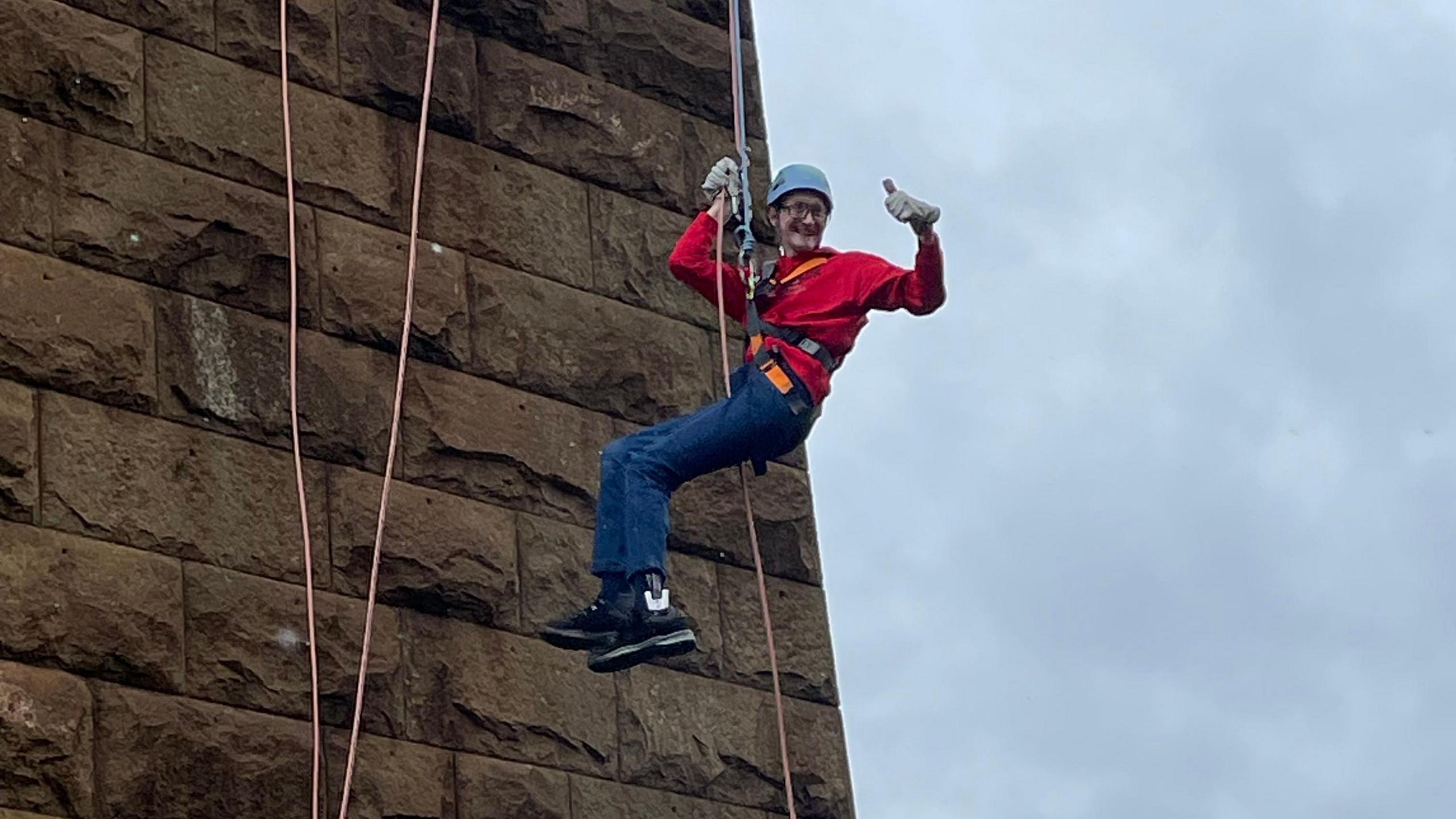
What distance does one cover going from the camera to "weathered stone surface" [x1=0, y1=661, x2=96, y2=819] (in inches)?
231

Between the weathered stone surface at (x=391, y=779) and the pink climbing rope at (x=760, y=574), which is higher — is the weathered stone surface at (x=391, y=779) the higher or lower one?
the lower one

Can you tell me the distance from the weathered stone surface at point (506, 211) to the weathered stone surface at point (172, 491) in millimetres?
910

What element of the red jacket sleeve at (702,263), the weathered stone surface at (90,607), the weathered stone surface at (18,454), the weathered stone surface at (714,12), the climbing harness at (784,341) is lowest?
the weathered stone surface at (90,607)

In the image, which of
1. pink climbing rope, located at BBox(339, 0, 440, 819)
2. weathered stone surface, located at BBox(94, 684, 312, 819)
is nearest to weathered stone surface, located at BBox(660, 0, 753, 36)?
pink climbing rope, located at BBox(339, 0, 440, 819)

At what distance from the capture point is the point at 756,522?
7609mm

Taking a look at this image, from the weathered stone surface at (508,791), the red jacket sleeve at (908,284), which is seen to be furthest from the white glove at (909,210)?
the weathered stone surface at (508,791)

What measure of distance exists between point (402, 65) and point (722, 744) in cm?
195

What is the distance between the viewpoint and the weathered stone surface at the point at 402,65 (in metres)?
7.26

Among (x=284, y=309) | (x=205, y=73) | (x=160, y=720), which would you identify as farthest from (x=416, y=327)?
(x=160, y=720)

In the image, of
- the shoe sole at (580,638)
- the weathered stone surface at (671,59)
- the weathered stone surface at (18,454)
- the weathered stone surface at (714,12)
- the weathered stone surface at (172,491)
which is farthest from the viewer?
the weathered stone surface at (714,12)

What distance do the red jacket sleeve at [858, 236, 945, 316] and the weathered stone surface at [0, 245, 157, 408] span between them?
186 centimetres

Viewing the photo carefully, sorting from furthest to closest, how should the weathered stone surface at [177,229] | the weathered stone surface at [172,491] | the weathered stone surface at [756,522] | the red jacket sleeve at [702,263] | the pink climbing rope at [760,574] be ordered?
the weathered stone surface at [756,522] → the red jacket sleeve at [702,263] → the pink climbing rope at [760,574] → the weathered stone surface at [177,229] → the weathered stone surface at [172,491]

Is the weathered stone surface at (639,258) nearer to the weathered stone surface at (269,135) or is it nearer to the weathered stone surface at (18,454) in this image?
the weathered stone surface at (269,135)

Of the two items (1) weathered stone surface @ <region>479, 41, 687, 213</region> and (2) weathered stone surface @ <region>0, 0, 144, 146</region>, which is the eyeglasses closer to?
(1) weathered stone surface @ <region>479, 41, 687, 213</region>
